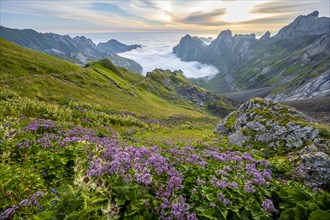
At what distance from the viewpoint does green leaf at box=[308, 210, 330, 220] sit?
22.2 ft

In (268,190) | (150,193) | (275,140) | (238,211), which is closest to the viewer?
(238,211)

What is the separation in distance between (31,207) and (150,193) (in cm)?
352

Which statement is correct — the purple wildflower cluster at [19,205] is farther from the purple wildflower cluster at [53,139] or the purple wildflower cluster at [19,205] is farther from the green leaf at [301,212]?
the green leaf at [301,212]

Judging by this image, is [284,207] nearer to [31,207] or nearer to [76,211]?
[76,211]

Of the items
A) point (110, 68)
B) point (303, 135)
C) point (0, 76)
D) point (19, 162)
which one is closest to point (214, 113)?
point (110, 68)

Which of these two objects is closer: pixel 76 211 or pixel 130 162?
pixel 76 211

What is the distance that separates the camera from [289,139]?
19.2m

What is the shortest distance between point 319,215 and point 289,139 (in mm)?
13495

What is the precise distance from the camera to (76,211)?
597 centimetres

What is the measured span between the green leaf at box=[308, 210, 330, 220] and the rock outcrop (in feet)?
16.3

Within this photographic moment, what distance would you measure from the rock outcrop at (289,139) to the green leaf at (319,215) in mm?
4957

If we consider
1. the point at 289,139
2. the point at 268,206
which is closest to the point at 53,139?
the point at 268,206

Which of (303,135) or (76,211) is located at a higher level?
(76,211)

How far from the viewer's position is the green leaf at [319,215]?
22.2 feet
